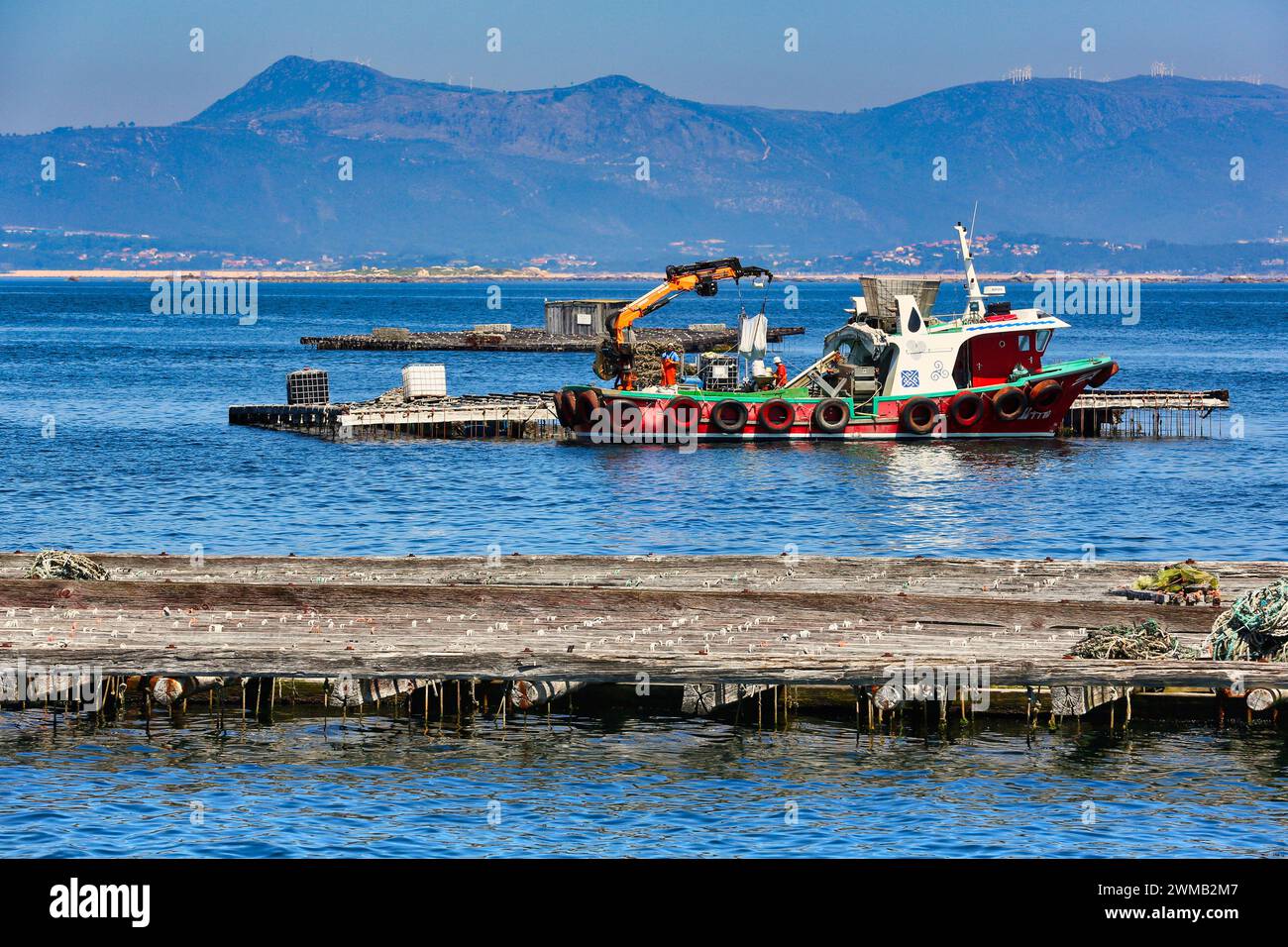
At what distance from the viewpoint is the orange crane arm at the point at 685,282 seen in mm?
61656

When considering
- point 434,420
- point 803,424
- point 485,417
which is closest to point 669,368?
point 803,424

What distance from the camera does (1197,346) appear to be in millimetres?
148125

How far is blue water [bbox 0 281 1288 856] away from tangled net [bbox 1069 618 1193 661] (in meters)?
1.22

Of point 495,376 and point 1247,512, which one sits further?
point 495,376

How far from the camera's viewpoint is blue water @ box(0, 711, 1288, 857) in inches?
720

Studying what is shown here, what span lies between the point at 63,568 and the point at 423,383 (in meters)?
43.2

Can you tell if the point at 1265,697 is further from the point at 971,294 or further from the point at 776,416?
the point at 776,416

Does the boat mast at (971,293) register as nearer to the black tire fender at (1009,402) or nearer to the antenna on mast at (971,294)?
the antenna on mast at (971,294)

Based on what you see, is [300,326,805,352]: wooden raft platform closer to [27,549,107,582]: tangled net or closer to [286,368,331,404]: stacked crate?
[286,368,331,404]: stacked crate

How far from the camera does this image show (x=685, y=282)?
64.0 m

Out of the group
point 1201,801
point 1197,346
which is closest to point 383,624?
point 1201,801

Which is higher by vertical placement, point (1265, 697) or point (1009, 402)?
point (1009, 402)

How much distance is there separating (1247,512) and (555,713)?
29.7 m
